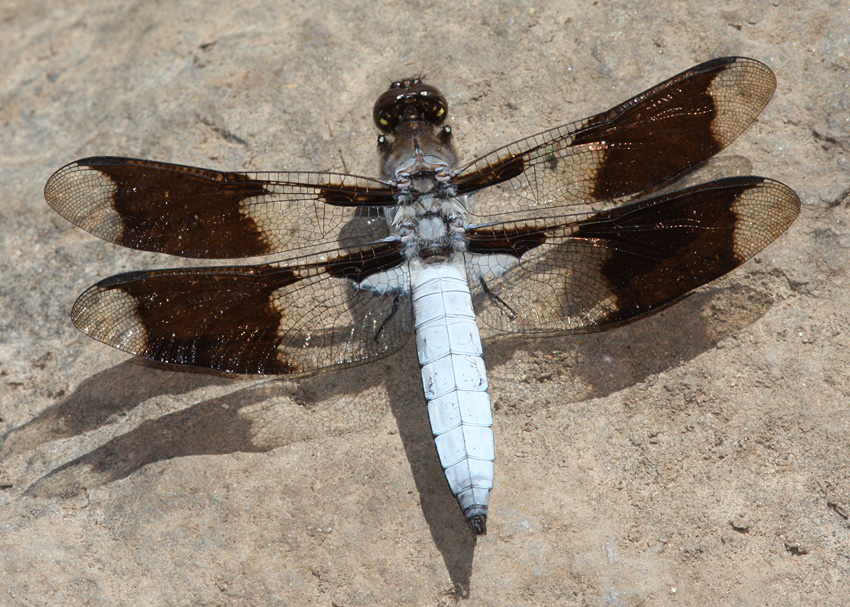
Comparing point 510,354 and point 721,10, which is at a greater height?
point 721,10

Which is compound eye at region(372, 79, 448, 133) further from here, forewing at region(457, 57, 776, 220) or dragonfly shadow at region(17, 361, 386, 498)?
dragonfly shadow at region(17, 361, 386, 498)

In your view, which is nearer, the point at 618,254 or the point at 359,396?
the point at 618,254

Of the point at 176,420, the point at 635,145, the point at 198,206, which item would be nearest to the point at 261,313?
the point at 198,206

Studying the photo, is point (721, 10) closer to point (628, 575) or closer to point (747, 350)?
point (747, 350)

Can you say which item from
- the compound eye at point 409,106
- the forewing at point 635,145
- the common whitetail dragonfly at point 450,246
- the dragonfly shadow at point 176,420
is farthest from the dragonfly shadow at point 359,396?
the compound eye at point 409,106

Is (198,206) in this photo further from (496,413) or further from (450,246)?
(496,413)

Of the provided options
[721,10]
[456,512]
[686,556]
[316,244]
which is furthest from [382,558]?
[721,10]
